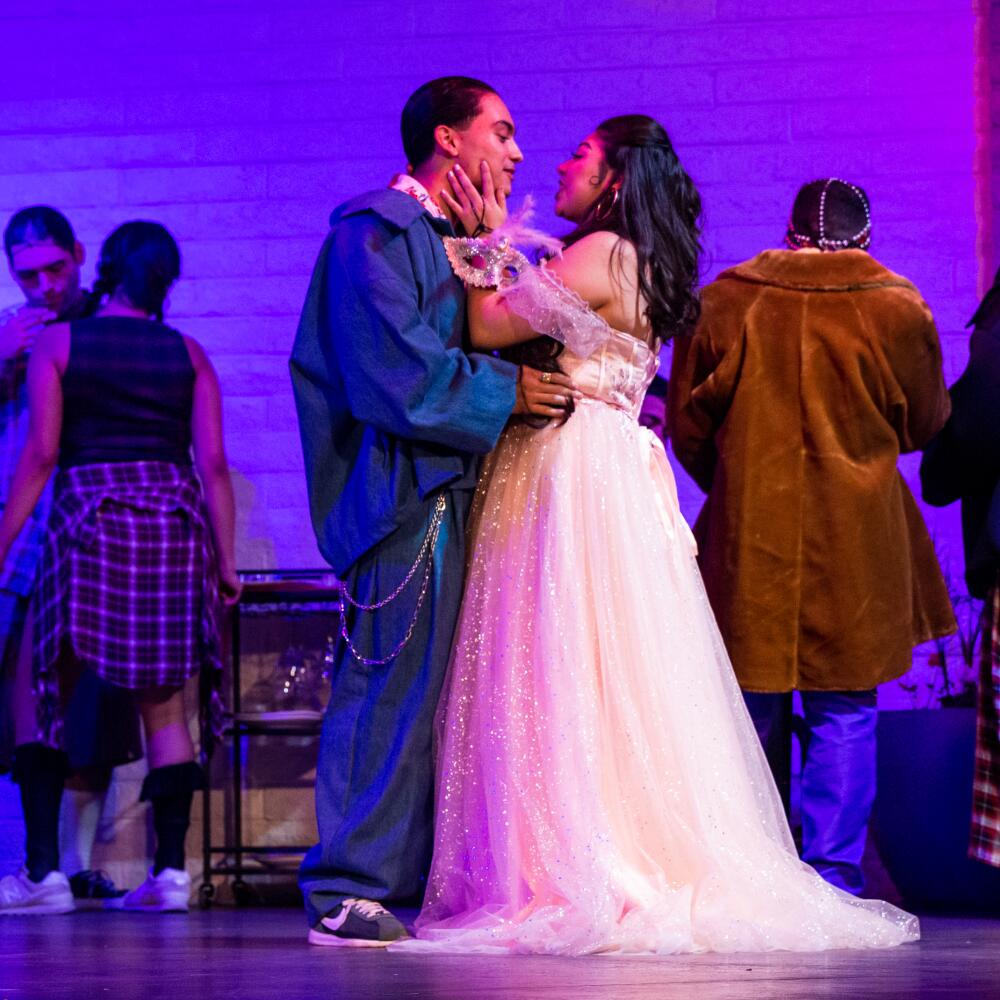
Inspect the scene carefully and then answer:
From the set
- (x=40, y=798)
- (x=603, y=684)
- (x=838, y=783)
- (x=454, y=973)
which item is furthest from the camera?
(x=40, y=798)

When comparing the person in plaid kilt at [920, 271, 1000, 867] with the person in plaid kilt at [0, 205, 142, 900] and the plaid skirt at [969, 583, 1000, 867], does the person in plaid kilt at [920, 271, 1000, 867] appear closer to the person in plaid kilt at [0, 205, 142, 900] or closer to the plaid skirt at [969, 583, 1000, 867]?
the plaid skirt at [969, 583, 1000, 867]

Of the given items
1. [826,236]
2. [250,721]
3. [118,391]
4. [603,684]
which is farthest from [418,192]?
[250,721]

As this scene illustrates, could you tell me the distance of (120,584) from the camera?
3822 millimetres

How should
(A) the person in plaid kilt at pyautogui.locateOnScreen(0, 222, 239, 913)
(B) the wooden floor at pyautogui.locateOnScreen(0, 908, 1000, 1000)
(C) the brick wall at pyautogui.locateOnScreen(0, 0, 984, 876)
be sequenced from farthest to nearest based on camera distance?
(C) the brick wall at pyautogui.locateOnScreen(0, 0, 984, 876) → (A) the person in plaid kilt at pyautogui.locateOnScreen(0, 222, 239, 913) → (B) the wooden floor at pyautogui.locateOnScreen(0, 908, 1000, 1000)

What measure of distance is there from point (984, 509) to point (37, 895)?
2.17m

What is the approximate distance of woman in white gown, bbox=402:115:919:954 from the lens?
256 centimetres

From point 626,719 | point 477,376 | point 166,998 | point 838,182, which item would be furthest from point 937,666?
point 166,998

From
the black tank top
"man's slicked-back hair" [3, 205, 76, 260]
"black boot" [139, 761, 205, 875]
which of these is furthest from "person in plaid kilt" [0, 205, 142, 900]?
"black boot" [139, 761, 205, 875]

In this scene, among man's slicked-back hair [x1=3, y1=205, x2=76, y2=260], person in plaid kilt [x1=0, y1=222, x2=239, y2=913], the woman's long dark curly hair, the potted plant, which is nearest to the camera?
the woman's long dark curly hair

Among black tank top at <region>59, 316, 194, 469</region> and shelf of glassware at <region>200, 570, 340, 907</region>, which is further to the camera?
shelf of glassware at <region>200, 570, 340, 907</region>

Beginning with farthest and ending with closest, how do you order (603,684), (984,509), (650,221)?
(984,509) → (650,221) → (603,684)

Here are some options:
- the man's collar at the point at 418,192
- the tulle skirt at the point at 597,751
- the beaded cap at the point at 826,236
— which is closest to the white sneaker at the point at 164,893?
the tulle skirt at the point at 597,751

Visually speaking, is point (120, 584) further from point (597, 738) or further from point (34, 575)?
point (597, 738)

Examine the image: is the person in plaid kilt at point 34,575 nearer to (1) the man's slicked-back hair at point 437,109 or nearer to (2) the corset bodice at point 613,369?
(1) the man's slicked-back hair at point 437,109
